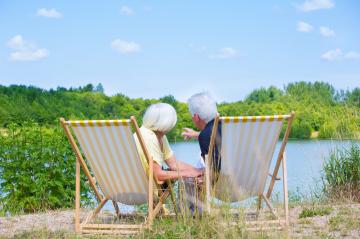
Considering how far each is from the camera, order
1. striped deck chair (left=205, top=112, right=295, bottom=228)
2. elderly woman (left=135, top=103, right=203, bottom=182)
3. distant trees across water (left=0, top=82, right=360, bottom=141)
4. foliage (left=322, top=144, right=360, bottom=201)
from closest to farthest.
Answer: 1. striped deck chair (left=205, top=112, right=295, bottom=228)
2. elderly woman (left=135, top=103, right=203, bottom=182)
3. foliage (left=322, top=144, right=360, bottom=201)
4. distant trees across water (left=0, top=82, right=360, bottom=141)

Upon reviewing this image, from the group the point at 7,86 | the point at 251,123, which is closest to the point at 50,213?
the point at 251,123

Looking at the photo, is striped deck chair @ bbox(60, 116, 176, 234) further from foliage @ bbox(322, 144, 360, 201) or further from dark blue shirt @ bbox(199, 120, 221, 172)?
foliage @ bbox(322, 144, 360, 201)

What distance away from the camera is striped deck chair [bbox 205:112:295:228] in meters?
3.94

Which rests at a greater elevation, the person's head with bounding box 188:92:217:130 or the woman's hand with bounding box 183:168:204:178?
the person's head with bounding box 188:92:217:130

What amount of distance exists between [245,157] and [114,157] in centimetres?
99

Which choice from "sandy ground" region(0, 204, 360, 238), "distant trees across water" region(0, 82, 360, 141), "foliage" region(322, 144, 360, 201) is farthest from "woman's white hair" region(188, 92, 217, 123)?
"distant trees across water" region(0, 82, 360, 141)

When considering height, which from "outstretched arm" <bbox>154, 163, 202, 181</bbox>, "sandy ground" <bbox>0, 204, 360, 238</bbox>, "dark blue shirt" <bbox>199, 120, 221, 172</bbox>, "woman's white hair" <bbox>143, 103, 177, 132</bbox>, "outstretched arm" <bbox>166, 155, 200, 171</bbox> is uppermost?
"woman's white hair" <bbox>143, 103, 177, 132</bbox>

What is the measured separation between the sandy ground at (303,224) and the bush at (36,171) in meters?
0.91

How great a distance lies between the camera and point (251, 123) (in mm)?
3973

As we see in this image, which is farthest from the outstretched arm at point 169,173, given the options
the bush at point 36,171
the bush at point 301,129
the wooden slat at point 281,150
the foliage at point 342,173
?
the bush at point 301,129

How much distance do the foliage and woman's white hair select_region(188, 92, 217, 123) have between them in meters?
2.39

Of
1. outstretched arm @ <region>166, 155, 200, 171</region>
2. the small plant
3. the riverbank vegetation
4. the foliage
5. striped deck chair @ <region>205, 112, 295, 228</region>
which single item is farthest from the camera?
the foliage

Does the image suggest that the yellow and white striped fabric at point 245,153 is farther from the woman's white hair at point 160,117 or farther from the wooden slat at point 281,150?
the woman's white hair at point 160,117

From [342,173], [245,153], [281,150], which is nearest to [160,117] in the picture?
[245,153]
